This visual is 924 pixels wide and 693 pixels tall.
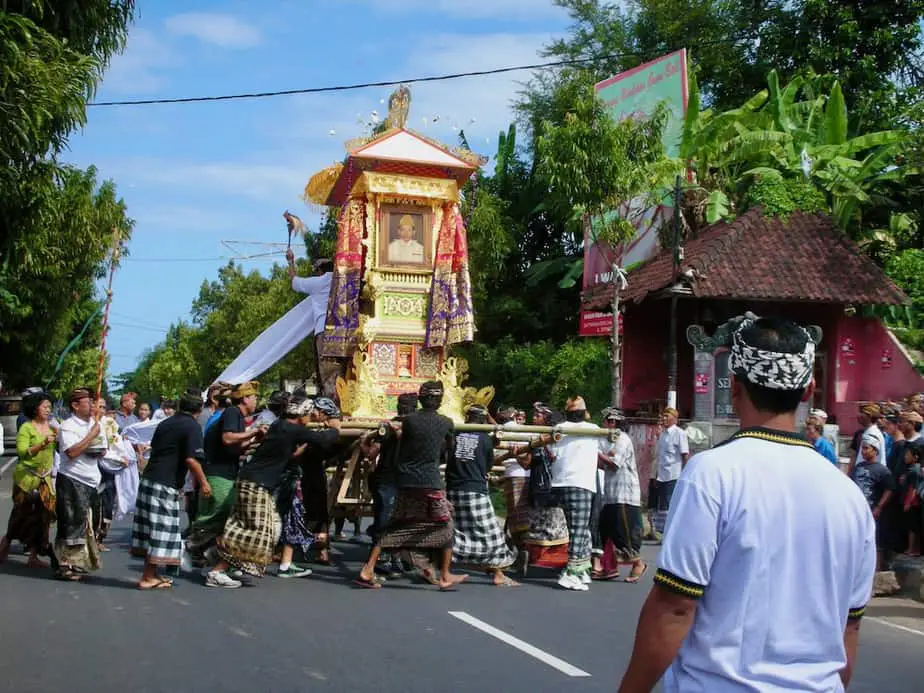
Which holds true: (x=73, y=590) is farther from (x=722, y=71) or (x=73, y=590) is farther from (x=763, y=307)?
(x=722, y=71)

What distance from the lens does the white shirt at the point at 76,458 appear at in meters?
10.5

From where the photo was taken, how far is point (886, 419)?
1312 cm

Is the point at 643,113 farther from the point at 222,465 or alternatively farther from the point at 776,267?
the point at 222,465

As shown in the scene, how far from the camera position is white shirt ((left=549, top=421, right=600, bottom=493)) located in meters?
11.1

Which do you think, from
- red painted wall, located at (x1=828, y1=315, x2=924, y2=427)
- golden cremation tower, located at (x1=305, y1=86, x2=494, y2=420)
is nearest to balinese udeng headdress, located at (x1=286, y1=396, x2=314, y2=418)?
golden cremation tower, located at (x1=305, y1=86, x2=494, y2=420)

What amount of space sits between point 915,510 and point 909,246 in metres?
19.3

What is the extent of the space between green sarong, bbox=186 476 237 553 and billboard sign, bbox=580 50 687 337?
17603 mm

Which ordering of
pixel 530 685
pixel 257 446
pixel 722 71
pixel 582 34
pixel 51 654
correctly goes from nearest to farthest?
pixel 530 685
pixel 51 654
pixel 257 446
pixel 722 71
pixel 582 34

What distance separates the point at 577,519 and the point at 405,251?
523 cm

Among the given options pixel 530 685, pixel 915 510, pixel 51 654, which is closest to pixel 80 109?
pixel 51 654

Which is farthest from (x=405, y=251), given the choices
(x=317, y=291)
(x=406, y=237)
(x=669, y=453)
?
(x=669, y=453)

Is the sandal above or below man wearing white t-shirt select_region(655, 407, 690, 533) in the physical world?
below

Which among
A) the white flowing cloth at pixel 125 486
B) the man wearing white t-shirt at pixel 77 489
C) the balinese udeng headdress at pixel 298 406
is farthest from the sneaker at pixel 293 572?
the white flowing cloth at pixel 125 486

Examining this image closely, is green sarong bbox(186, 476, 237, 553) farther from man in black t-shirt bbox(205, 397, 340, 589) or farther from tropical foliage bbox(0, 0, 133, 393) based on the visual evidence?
tropical foliage bbox(0, 0, 133, 393)
